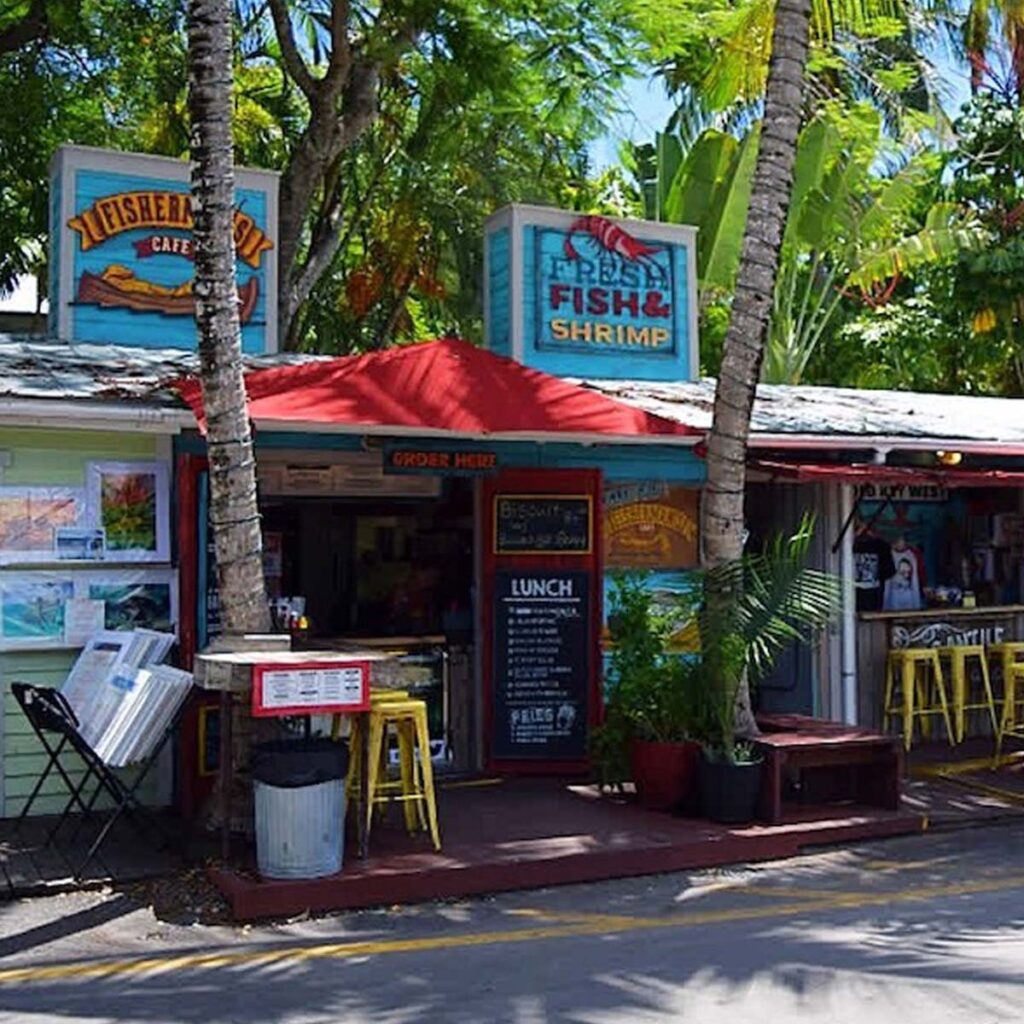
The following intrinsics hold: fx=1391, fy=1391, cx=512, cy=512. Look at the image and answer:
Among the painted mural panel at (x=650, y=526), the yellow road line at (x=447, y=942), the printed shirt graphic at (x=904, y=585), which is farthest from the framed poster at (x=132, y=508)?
the printed shirt graphic at (x=904, y=585)

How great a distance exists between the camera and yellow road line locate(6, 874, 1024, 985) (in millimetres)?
6102

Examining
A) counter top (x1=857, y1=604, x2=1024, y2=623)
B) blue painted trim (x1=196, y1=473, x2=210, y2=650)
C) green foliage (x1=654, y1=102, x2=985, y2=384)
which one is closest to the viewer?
blue painted trim (x1=196, y1=473, x2=210, y2=650)

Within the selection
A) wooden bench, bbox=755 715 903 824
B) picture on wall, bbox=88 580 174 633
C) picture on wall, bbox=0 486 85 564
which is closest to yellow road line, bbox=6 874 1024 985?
wooden bench, bbox=755 715 903 824

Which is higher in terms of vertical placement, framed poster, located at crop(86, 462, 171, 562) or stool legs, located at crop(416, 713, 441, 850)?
framed poster, located at crop(86, 462, 171, 562)

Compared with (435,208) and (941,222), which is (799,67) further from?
(941,222)

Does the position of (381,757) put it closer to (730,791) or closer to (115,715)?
(115,715)

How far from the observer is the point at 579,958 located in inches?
244

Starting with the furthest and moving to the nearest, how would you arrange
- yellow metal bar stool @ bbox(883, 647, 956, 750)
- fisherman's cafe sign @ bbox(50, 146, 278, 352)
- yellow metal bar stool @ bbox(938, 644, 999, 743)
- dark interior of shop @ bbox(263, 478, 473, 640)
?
1. yellow metal bar stool @ bbox(938, 644, 999, 743)
2. yellow metal bar stool @ bbox(883, 647, 956, 750)
3. dark interior of shop @ bbox(263, 478, 473, 640)
4. fisherman's cafe sign @ bbox(50, 146, 278, 352)

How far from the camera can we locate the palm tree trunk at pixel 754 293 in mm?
8930

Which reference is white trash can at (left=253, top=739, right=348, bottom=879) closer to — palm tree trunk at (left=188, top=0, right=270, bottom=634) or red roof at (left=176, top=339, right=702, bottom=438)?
palm tree trunk at (left=188, top=0, right=270, bottom=634)

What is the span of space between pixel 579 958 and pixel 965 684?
695cm

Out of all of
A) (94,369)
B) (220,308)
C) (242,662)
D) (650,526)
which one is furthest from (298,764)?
(650,526)

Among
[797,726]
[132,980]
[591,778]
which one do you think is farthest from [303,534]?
[132,980]

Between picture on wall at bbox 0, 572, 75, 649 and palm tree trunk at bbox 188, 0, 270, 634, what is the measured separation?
1672mm
